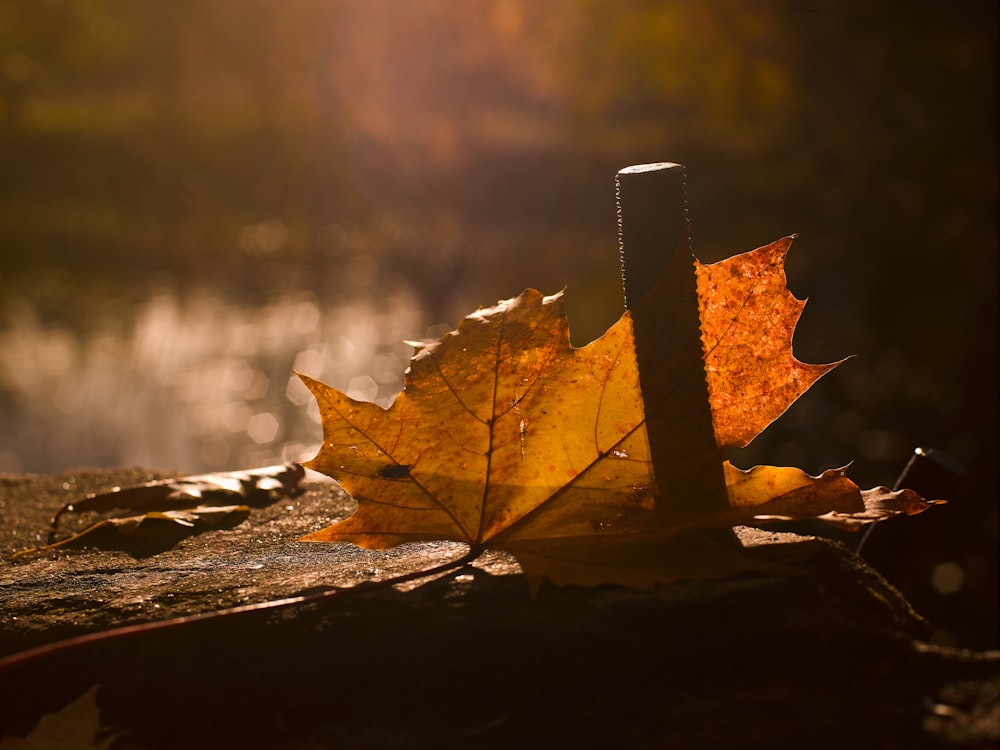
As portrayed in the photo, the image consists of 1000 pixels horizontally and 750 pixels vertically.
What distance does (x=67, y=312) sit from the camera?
765 centimetres

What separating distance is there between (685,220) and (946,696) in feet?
2.04

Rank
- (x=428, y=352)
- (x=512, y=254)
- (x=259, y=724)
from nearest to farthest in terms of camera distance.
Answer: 1. (x=259, y=724)
2. (x=428, y=352)
3. (x=512, y=254)

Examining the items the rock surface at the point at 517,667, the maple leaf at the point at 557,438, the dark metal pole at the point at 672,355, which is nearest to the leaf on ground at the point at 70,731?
the rock surface at the point at 517,667

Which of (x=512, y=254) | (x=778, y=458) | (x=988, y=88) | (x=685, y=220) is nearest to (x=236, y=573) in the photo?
(x=685, y=220)

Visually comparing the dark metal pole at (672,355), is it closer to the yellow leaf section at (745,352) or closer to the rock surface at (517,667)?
the yellow leaf section at (745,352)

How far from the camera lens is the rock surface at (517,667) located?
975 mm

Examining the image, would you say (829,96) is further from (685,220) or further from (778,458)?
(685,220)

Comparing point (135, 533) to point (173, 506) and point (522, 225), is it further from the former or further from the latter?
point (522, 225)

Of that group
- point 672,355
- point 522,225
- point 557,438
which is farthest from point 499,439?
point 522,225

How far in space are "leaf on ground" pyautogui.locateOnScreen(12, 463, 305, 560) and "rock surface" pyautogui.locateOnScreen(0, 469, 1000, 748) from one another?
0.38 meters

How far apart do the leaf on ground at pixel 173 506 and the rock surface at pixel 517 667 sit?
0.38 metres

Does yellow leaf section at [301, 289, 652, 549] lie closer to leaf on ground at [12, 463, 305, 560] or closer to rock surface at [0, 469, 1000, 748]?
rock surface at [0, 469, 1000, 748]

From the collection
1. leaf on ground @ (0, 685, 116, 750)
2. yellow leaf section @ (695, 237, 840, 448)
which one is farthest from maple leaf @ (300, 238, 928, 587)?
leaf on ground @ (0, 685, 116, 750)

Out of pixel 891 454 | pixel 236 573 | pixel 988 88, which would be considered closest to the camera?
pixel 236 573
